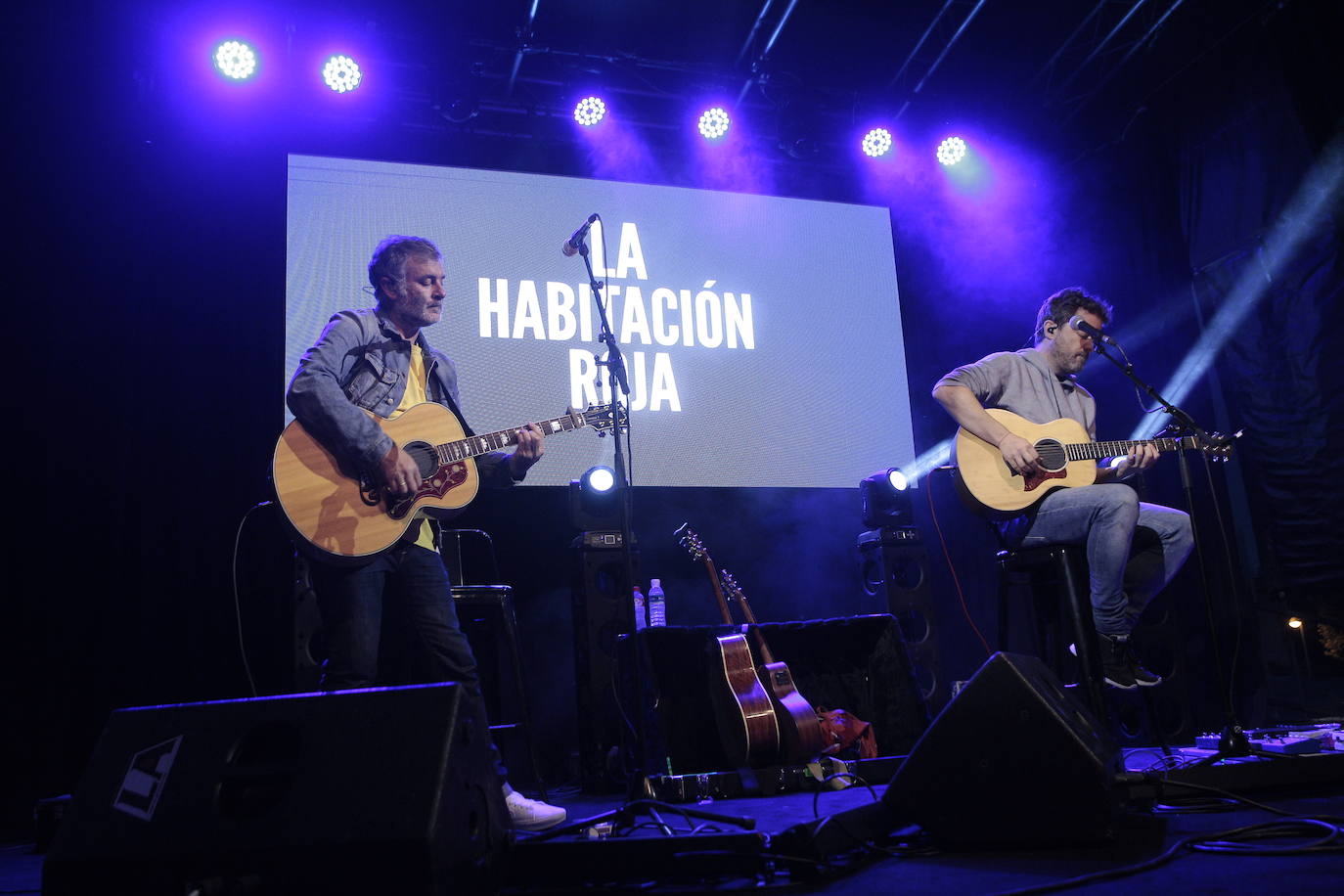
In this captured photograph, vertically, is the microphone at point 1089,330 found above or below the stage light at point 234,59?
below

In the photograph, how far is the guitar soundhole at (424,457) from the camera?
3.15 m

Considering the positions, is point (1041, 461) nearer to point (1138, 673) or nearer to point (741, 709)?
point (1138, 673)

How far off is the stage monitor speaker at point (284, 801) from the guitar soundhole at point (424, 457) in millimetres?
1503

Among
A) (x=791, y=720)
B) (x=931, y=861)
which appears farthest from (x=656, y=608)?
(x=931, y=861)

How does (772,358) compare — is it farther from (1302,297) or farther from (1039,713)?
(1039,713)

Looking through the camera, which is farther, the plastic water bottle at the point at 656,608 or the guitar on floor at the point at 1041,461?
the plastic water bottle at the point at 656,608

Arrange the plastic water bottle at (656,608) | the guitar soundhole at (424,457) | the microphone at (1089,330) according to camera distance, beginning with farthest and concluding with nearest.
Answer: the plastic water bottle at (656,608) < the microphone at (1089,330) < the guitar soundhole at (424,457)

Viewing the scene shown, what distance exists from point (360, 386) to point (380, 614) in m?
0.78

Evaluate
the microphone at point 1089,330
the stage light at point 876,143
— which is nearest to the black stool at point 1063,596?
the microphone at point 1089,330

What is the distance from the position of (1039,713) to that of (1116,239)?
533cm

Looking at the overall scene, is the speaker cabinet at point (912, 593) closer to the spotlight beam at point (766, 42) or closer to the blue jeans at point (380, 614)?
the blue jeans at point (380, 614)

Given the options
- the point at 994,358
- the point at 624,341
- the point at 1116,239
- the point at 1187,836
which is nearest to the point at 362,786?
the point at 1187,836

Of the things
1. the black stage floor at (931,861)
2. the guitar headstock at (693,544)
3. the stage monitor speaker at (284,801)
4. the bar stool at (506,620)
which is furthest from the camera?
the guitar headstock at (693,544)

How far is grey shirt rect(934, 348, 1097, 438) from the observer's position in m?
4.09
